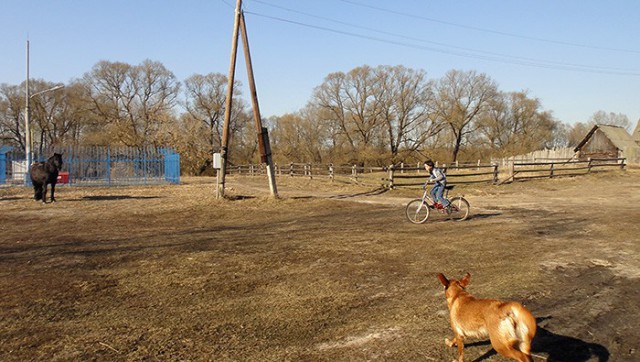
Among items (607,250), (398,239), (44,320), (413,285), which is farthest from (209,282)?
(607,250)

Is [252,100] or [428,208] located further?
[252,100]

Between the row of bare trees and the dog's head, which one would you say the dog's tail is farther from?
the row of bare trees

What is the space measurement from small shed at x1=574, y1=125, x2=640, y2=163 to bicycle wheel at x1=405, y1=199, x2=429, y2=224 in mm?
40186

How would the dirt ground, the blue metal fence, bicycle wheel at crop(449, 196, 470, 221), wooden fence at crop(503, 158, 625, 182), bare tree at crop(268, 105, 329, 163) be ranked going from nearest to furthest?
the dirt ground < bicycle wheel at crop(449, 196, 470, 221) < wooden fence at crop(503, 158, 625, 182) < the blue metal fence < bare tree at crop(268, 105, 329, 163)

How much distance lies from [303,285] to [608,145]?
50757 millimetres

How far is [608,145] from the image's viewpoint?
149 feet

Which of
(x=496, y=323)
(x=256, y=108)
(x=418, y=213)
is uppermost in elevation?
(x=256, y=108)

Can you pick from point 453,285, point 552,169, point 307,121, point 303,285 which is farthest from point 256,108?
point 307,121

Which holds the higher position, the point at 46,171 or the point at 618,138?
the point at 618,138

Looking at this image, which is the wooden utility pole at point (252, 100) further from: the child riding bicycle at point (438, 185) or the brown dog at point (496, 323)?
the brown dog at point (496, 323)

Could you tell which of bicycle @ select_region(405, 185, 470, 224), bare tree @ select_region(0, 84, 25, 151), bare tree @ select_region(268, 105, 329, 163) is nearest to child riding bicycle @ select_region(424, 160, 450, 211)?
bicycle @ select_region(405, 185, 470, 224)

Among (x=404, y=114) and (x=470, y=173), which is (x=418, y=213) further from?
(x=404, y=114)

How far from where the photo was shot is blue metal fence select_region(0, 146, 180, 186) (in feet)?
86.2

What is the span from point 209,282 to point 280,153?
54.1 meters
